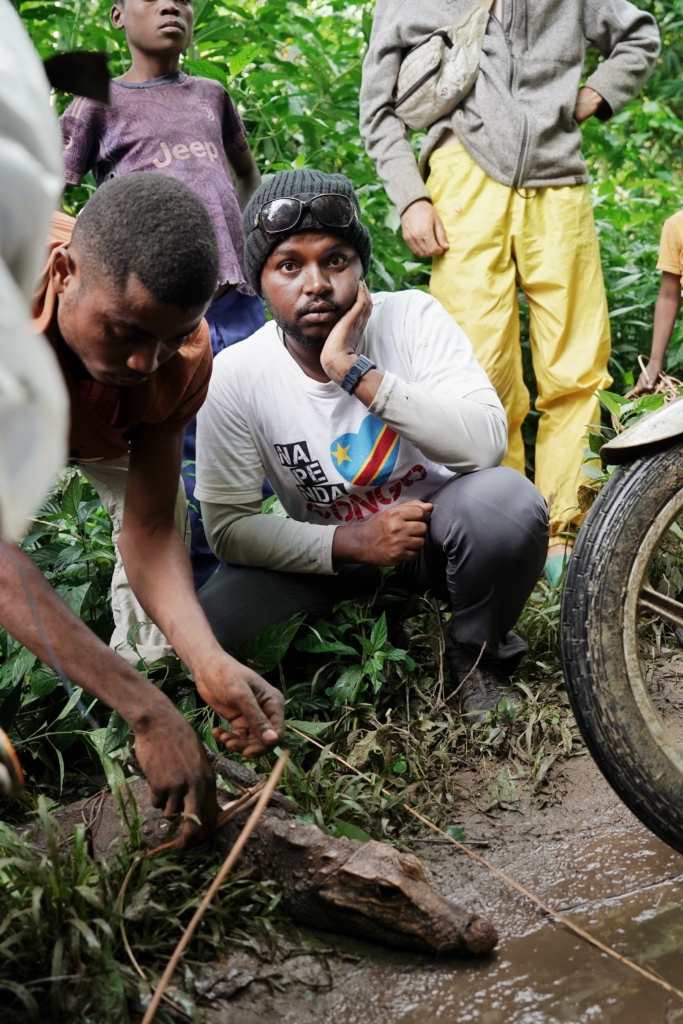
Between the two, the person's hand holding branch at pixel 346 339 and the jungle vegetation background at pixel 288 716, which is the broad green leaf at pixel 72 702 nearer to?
the jungle vegetation background at pixel 288 716

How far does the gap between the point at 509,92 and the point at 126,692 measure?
111 inches

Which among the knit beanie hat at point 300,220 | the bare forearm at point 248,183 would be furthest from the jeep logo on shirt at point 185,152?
the knit beanie hat at point 300,220

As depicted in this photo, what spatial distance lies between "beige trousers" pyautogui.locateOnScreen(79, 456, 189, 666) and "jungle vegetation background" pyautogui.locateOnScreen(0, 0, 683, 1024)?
3.4 inches

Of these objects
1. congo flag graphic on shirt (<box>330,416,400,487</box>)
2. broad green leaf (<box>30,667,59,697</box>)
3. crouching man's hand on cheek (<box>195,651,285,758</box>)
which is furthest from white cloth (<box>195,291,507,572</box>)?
crouching man's hand on cheek (<box>195,651,285,758</box>)

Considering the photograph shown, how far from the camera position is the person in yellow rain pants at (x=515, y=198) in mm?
3746

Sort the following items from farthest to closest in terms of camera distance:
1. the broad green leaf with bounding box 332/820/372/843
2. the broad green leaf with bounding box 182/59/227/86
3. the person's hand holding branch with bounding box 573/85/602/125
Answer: the broad green leaf with bounding box 182/59/227/86 → the person's hand holding branch with bounding box 573/85/602/125 → the broad green leaf with bounding box 332/820/372/843

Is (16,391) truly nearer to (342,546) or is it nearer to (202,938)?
(202,938)

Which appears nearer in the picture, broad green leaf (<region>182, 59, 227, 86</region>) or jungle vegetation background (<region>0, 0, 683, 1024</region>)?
jungle vegetation background (<region>0, 0, 683, 1024</region>)

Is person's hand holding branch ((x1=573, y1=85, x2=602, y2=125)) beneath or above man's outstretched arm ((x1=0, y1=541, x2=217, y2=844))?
above

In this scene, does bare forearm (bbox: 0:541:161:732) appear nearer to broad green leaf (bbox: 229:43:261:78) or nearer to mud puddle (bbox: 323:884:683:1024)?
mud puddle (bbox: 323:884:683:1024)

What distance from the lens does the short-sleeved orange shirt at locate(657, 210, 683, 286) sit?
14.0 feet

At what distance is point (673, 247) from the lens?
429 cm

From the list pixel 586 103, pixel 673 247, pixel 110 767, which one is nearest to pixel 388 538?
pixel 110 767

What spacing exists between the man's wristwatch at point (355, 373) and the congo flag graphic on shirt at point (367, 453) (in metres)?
0.21
